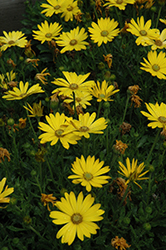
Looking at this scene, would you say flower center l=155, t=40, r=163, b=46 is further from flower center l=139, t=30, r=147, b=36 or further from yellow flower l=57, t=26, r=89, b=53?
yellow flower l=57, t=26, r=89, b=53

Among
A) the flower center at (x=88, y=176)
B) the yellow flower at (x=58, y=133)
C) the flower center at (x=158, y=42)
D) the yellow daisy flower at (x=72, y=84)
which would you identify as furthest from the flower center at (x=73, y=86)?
the flower center at (x=158, y=42)

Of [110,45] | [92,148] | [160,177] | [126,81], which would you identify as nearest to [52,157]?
[92,148]

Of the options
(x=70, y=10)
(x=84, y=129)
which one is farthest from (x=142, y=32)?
(x=84, y=129)

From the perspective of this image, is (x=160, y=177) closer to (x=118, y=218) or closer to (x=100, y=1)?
(x=118, y=218)

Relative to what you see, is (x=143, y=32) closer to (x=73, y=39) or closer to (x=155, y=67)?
(x=155, y=67)

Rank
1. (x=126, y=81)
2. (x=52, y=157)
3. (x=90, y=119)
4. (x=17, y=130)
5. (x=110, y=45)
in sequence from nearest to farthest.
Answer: (x=90, y=119), (x=52, y=157), (x=17, y=130), (x=126, y=81), (x=110, y=45)

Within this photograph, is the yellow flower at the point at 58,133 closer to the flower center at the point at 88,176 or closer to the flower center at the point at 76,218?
the flower center at the point at 88,176

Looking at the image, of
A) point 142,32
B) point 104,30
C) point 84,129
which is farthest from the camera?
point 104,30
